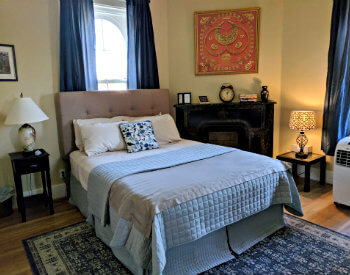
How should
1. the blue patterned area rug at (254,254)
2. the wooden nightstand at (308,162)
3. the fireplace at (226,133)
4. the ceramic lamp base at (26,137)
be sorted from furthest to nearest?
the fireplace at (226,133) → the wooden nightstand at (308,162) → the ceramic lamp base at (26,137) → the blue patterned area rug at (254,254)

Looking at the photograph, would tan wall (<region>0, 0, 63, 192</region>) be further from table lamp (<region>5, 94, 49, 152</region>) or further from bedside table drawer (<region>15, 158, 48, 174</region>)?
bedside table drawer (<region>15, 158, 48, 174</region>)

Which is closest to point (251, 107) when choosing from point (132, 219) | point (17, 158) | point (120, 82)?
point (120, 82)

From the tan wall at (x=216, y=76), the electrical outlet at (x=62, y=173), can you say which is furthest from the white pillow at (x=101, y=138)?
the tan wall at (x=216, y=76)

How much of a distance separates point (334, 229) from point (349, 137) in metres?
1.17

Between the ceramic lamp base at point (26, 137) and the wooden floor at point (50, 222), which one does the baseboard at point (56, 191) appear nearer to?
the wooden floor at point (50, 222)

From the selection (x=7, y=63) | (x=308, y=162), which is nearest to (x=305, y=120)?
(x=308, y=162)

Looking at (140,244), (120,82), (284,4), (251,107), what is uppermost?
(284,4)

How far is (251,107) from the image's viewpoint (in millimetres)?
4102

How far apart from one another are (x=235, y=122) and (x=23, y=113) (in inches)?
107

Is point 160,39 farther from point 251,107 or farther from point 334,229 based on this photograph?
point 334,229

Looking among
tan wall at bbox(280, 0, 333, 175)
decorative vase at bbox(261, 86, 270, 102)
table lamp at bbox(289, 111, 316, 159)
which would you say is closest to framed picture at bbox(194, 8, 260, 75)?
decorative vase at bbox(261, 86, 270, 102)

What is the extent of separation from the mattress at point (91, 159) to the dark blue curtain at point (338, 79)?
1.79 meters

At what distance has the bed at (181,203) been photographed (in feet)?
6.33

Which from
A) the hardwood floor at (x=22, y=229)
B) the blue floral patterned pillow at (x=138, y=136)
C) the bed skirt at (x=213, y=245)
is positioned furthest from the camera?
the blue floral patterned pillow at (x=138, y=136)
